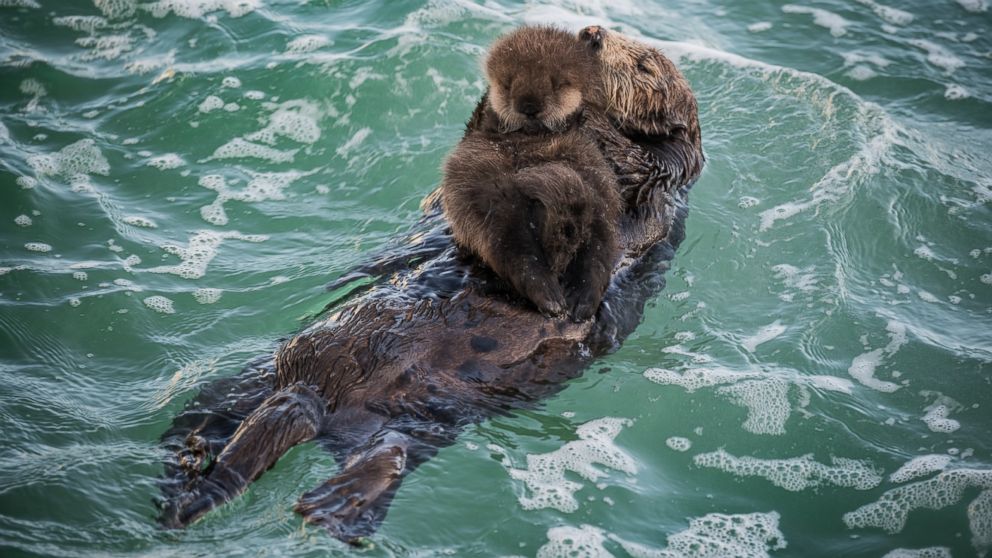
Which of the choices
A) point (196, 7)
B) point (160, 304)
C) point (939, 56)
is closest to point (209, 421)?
point (160, 304)

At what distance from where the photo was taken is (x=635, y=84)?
14.4ft

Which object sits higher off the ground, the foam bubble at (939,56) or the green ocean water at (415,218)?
the foam bubble at (939,56)

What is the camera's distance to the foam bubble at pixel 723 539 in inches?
127

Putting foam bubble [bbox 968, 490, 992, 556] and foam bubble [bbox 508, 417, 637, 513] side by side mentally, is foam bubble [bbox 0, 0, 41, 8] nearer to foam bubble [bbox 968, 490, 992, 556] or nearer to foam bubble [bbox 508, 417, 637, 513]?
foam bubble [bbox 508, 417, 637, 513]

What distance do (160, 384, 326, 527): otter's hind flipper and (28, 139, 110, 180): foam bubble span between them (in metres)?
2.93

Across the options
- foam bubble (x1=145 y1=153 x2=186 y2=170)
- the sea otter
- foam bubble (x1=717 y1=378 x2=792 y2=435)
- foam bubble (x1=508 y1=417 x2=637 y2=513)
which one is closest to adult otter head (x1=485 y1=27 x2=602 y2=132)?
the sea otter

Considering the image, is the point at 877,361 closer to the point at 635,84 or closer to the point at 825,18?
the point at 635,84

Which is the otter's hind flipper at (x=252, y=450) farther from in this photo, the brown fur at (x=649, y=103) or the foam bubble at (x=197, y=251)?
the brown fur at (x=649, y=103)

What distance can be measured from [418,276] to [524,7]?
4.27m

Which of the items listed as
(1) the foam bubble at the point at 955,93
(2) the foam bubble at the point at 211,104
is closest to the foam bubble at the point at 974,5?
(1) the foam bubble at the point at 955,93

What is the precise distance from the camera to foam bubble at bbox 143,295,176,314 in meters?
4.32

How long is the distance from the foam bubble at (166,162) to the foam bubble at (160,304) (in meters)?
1.36

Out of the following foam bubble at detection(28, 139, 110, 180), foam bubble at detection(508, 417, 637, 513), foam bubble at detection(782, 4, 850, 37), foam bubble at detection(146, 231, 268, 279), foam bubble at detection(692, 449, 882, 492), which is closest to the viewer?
foam bubble at detection(508, 417, 637, 513)

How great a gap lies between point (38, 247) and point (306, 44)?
2.67 meters
